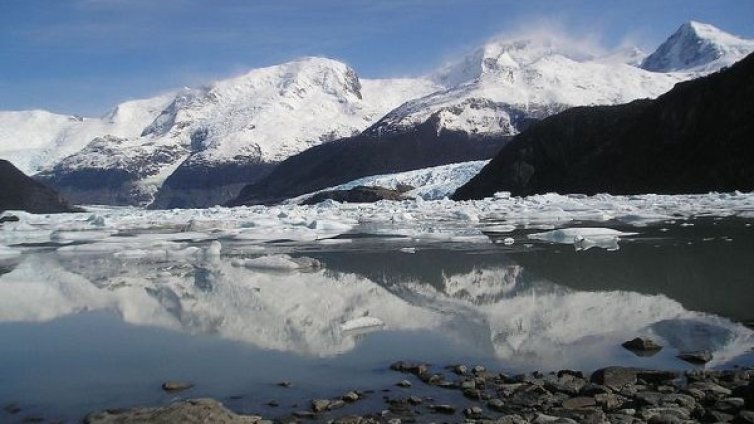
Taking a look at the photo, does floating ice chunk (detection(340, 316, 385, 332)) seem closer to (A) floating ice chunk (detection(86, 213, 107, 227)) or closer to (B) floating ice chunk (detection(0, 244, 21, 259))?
(B) floating ice chunk (detection(0, 244, 21, 259))

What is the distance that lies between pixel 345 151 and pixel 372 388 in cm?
19404

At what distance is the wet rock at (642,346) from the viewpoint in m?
6.83

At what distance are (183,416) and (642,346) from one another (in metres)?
4.50

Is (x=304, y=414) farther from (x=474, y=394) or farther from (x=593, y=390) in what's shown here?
(x=593, y=390)

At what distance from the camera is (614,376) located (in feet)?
19.4

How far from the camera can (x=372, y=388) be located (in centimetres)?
596

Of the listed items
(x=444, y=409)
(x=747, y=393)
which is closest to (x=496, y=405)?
(x=444, y=409)

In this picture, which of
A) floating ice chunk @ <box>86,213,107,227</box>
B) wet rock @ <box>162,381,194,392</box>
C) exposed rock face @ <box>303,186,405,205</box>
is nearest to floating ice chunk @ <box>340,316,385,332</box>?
wet rock @ <box>162,381,194,392</box>

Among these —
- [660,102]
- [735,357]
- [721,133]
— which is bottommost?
[735,357]

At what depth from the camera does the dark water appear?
6.39 metres

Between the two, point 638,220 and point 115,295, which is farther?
point 638,220

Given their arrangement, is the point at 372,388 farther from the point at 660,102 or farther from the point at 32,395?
the point at 660,102

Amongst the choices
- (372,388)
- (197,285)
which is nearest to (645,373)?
(372,388)

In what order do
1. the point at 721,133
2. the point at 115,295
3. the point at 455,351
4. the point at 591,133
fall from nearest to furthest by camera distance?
1. the point at 455,351
2. the point at 115,295
3. the point at 721,133
4. the point at 591,133
